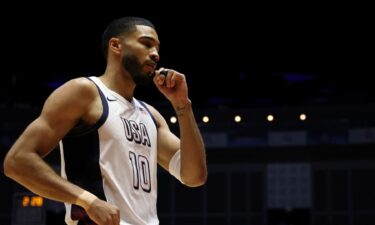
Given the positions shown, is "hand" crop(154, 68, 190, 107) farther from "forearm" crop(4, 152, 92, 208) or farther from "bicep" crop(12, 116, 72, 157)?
"forearm" crop(4, 152, 92, 208)

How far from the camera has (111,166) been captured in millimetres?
2938

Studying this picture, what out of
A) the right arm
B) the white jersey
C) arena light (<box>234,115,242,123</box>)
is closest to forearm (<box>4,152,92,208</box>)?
the right arm

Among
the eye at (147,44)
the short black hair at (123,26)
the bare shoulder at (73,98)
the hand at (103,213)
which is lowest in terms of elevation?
the hand at (103,213)

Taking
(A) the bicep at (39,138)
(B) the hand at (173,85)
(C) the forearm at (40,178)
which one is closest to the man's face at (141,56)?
(B) the hand at (173,85)

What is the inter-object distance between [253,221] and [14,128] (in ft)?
14.0

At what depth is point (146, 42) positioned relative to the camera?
10.4 feet

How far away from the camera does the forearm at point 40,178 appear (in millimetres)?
2689

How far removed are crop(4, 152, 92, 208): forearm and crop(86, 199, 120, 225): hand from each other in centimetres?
10

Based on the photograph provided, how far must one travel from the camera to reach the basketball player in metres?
2.71

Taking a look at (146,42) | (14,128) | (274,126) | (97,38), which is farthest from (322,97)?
(146,42)

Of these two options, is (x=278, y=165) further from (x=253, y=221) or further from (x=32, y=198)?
(x=32, y=198)

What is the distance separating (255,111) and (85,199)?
353 inches

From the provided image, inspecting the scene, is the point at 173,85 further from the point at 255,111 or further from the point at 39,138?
the point at 255,111

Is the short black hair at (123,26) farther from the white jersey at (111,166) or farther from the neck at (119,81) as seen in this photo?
the white jersey at (111,166)
